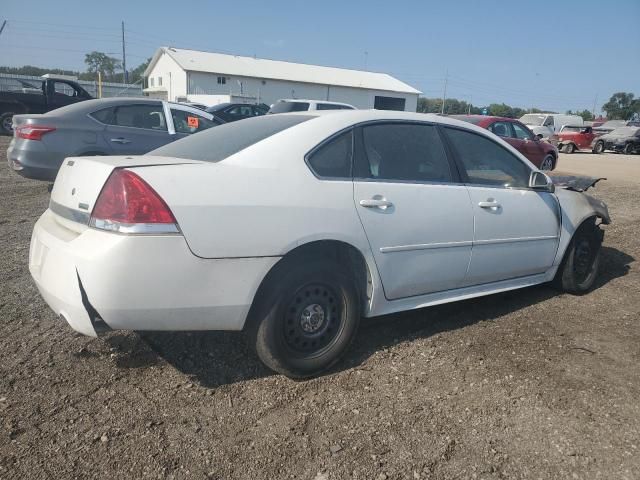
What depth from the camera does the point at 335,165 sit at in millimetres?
3119

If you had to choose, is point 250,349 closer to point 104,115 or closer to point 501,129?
point 104,115

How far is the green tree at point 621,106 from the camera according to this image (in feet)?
225

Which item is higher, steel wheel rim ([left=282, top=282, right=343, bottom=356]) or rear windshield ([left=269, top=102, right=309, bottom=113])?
rear windshield ([left=269, top=102, right=309, bottom=113])

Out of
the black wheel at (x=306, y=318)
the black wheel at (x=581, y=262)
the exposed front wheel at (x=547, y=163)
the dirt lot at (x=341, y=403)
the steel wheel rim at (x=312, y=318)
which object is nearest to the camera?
the dirt lot at (x=341, y=403)

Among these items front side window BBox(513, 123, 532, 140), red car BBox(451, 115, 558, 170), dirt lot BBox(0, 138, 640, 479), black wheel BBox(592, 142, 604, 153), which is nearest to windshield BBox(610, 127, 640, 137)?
black wheel BBox(592, 142, 604, 153)

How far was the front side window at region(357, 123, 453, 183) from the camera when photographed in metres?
3.31

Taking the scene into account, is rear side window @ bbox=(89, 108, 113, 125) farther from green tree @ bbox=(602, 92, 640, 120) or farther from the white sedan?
green tree @ bbox=(602, 92, 640, 120)

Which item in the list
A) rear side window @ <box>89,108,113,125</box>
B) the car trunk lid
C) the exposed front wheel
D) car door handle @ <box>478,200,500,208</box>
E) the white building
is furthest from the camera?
the white building

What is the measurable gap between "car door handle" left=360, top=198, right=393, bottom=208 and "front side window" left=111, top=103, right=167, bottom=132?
574 centimetres

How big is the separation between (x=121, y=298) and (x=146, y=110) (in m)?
6.17

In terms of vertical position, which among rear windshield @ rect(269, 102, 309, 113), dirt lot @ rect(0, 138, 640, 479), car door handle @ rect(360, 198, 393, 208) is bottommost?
dirt lot @ rect(0, 138, 640, 479)

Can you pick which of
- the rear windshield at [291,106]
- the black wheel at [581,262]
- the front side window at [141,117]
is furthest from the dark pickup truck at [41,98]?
the black wheel at [581,262]

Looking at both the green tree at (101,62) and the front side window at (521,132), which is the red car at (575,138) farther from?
the green tree at (101,62)

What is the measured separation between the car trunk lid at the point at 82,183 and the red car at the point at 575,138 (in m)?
28.5
